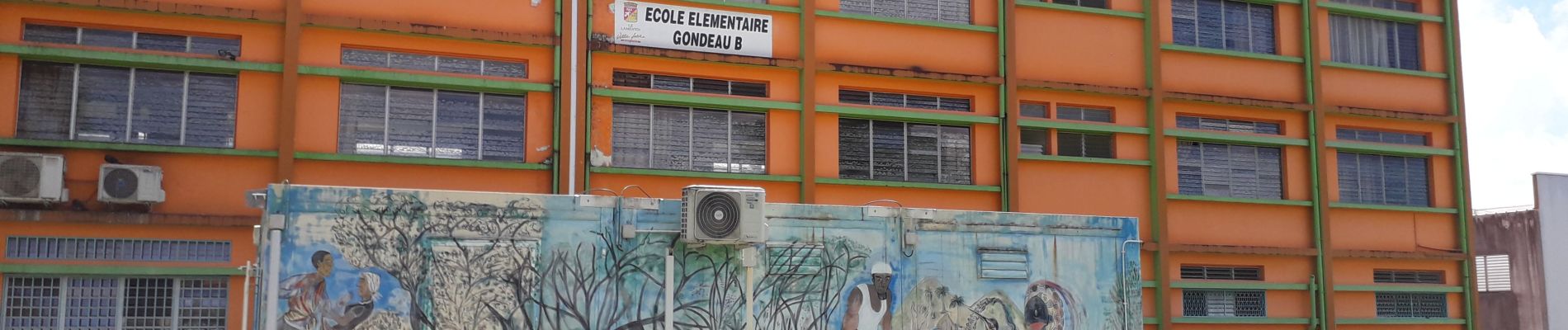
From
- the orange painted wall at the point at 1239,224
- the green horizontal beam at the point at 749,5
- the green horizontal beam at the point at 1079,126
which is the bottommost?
the orange painted wall at the point at 1239,224

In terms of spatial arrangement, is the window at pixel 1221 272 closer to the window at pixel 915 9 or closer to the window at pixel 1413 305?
the window at pixel 1413 305

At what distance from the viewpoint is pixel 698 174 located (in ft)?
54.7

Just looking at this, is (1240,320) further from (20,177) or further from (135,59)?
(20,177)

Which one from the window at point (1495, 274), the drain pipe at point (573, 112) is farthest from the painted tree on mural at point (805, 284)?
the window at point (1495, 274)

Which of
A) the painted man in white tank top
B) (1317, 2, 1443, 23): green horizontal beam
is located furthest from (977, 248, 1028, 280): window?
(1317, 2, 1443, 23): green horizontal beam

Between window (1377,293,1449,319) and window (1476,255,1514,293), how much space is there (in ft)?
17.3

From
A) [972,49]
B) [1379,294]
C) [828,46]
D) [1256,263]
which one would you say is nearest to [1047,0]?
[972,49]

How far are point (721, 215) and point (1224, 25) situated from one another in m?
11.4

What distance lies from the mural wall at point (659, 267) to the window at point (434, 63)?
488cm

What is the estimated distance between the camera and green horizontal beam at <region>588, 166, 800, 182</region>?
16.2 meters

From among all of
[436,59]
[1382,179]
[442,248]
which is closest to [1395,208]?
[1382,179]

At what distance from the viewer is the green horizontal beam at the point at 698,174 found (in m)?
16.2

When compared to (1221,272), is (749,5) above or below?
above

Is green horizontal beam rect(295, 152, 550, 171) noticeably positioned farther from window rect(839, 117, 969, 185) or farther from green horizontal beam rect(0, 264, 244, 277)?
window rect(839, 117, 969, 185)
